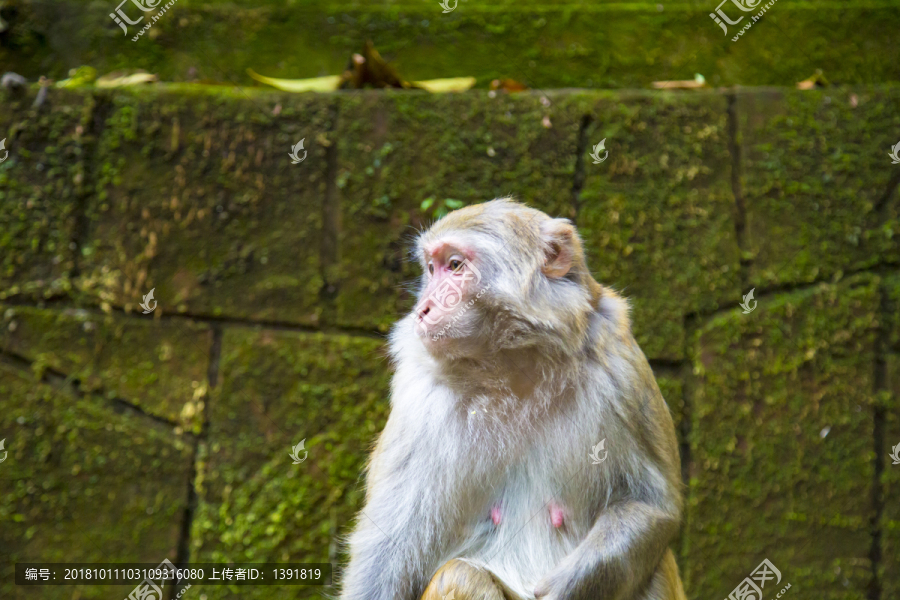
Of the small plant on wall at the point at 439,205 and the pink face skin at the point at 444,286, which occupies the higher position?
the pink face skin at the point at 444,286

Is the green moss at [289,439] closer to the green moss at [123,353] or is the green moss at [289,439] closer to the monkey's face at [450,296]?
the green moss at [123,353]

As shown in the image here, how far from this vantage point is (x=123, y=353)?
13.9 feet

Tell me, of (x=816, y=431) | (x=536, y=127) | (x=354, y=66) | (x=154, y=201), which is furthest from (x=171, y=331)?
(x=816, y=431)

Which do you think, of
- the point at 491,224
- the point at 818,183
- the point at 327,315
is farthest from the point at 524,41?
the point at 491,224

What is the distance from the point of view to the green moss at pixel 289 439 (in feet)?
13.8

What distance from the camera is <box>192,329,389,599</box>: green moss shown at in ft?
13.8

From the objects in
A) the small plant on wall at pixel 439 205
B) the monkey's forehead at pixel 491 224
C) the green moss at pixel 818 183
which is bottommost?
the small plant on wall at pixel 439 205

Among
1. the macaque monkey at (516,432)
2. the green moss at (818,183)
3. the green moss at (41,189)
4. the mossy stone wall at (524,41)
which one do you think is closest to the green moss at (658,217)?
the green moss at (818,183)

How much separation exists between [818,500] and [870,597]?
648 mm

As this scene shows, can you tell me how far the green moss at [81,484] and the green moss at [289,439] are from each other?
0.77 feet

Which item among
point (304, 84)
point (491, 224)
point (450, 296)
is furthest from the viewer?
point (304, 84)

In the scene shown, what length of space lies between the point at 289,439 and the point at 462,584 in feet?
6.55

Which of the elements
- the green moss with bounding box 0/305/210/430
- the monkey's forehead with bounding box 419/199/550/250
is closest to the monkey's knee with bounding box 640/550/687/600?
the monkey's forehead with bounding box 419/199/550/250

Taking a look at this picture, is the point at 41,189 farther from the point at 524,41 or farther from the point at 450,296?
the point at 524,41
